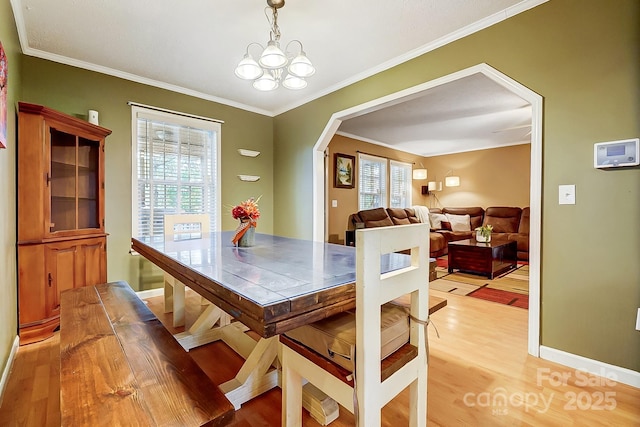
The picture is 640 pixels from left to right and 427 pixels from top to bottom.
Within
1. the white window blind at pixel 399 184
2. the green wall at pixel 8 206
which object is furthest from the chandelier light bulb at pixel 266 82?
the white window blind at pixel 399 184

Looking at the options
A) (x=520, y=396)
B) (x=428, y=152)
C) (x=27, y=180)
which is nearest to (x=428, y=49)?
(x=520, y=396)

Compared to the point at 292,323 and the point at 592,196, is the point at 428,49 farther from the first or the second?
the point at 292,323

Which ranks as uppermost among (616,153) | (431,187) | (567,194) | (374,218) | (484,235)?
(431,187)

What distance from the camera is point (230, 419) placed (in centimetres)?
85

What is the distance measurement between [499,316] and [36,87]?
480 centimetres

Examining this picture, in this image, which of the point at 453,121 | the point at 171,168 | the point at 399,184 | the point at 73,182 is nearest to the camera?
the point at 73,182

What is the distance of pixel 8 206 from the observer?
188cm

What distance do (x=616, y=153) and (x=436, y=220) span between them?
5.02m

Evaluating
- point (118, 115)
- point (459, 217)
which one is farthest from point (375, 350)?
point (459, 217)

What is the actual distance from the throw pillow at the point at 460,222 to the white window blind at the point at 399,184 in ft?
3.90

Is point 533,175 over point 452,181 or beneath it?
beneath

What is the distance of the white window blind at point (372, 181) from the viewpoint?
19.8 feet

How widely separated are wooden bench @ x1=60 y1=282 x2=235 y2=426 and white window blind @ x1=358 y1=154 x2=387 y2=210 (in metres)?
5.04

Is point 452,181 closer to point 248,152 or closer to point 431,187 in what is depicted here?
point 431,187
